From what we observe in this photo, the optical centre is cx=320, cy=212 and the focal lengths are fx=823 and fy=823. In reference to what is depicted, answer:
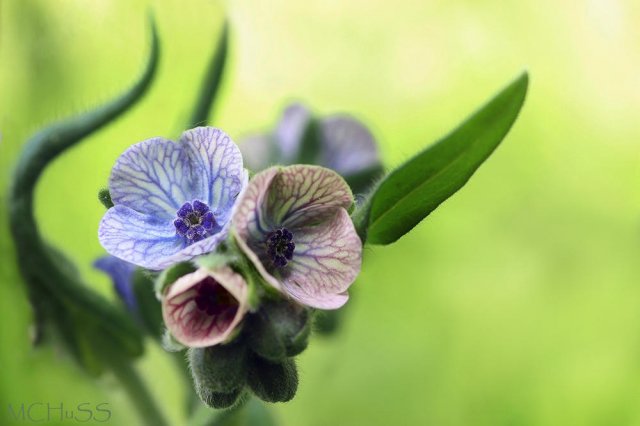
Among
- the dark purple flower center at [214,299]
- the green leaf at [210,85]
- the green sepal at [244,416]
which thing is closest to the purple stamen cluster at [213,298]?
the dark purple flower center at [214,299]

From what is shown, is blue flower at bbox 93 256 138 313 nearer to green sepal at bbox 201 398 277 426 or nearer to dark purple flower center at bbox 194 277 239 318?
green sepal at bbox 201 398 277 426

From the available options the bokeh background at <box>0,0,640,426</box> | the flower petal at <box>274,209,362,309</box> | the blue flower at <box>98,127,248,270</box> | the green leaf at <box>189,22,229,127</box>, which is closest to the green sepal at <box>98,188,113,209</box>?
the blue flower at <box>98,127,248,270</box>

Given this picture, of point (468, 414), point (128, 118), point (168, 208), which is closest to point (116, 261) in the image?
point (168, 208)

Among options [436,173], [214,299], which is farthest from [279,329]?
[436,173]

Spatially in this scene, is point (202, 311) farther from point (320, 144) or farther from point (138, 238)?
point (320, 144)

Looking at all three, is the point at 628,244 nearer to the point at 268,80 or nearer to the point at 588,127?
the point at 588,127

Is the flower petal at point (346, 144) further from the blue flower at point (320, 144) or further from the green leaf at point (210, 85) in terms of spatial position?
the green leaf at point (210, 85)
